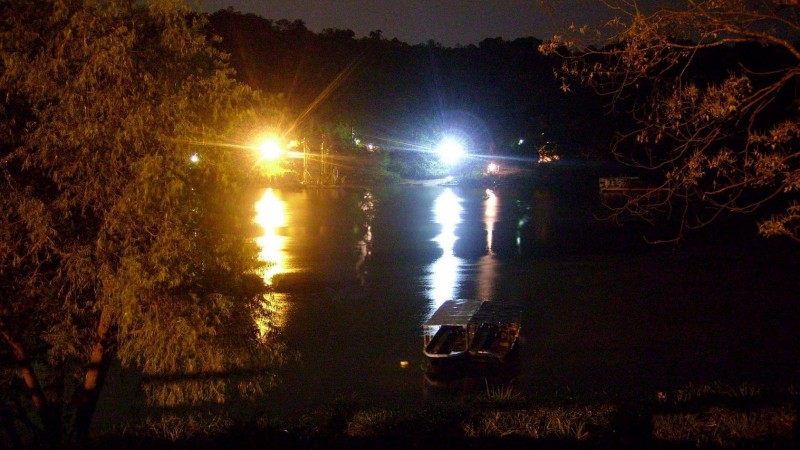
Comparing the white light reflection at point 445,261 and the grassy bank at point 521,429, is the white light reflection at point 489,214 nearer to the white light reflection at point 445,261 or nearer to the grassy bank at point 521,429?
the white light reflection at point 445,261

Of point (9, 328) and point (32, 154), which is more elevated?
point (32, 154)

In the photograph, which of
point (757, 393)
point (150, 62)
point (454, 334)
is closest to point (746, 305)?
point (454, 334)

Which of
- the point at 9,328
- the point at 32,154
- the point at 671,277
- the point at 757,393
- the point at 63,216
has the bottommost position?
the point at 671,277

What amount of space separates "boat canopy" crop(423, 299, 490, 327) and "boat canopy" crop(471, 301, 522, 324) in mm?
124

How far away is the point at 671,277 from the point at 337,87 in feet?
147

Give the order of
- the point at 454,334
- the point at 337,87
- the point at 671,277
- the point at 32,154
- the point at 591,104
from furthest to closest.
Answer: the point at 337,87 < the point at 591,104 < the point at 671,277 < the point at 454,334 < the point at 32,154

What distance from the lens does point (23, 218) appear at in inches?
281

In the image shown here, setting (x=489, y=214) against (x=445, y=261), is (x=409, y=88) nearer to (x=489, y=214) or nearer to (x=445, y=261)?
(x=489, y=214)

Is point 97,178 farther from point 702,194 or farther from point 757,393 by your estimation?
point 757,393

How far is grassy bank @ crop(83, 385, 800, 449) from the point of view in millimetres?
6738

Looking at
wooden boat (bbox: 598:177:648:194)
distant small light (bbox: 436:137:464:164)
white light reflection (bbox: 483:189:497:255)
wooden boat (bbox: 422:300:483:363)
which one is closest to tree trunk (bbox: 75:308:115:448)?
wooden boat (bbox: 422:300:483:363)

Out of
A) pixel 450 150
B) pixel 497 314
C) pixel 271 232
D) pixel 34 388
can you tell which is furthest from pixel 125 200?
pixel 450 150

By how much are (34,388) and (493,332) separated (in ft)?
29.2

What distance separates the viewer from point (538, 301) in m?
18.8
